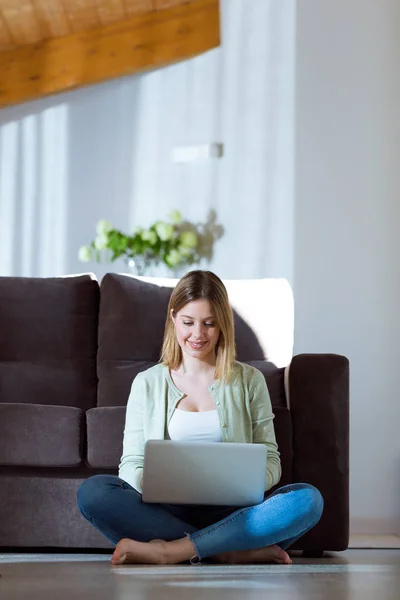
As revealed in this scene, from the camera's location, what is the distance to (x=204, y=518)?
2.46 meters

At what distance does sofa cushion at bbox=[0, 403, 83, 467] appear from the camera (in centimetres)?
288

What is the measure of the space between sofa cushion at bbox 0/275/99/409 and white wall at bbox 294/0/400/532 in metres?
1.25

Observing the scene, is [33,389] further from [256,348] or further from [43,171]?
[43,171]

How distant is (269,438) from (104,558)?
0.53 meters

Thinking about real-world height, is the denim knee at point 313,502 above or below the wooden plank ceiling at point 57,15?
below

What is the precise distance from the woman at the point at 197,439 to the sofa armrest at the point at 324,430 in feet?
1.12

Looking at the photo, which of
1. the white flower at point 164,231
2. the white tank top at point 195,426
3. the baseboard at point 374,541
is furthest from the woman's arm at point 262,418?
the white flower at point 164,231

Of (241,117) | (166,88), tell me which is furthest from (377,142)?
(166,88)

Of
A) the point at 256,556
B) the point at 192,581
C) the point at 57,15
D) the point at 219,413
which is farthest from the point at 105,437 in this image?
the point at 57,15

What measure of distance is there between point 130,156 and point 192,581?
4287mm

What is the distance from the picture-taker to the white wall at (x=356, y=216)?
4.23 m

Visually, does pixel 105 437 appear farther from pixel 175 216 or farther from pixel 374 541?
pixel 175 216

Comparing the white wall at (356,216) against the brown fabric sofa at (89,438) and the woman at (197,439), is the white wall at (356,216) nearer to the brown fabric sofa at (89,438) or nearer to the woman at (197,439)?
the brown fabric sofa at (89,438)

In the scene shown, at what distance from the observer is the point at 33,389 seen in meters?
3.29
